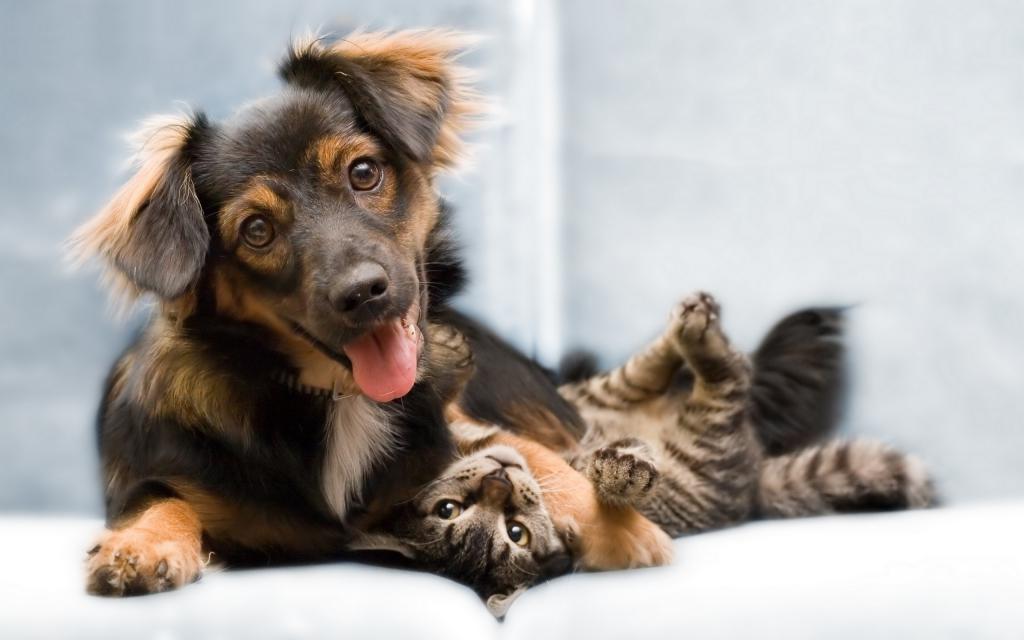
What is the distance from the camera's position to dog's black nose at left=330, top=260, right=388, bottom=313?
125 centimetres

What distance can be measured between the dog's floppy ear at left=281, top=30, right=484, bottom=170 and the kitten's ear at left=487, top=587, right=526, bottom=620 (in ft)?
2.12

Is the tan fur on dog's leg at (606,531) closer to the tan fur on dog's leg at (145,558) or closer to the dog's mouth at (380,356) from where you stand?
the dog's mouth at (380,356)

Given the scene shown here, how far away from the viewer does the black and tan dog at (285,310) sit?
4.29ft

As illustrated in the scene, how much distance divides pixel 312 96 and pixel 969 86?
1242mm

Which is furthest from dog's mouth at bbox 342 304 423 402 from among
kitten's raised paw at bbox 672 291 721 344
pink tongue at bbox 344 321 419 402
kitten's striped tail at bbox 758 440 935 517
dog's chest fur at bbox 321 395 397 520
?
kitten's striped tail at bbox 758 440 935 517

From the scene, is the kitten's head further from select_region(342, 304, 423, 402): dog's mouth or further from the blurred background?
the blurred background

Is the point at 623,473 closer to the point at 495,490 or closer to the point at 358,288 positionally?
the point at 495,490

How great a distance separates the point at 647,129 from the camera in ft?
6.71

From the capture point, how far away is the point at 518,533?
1.49 metres

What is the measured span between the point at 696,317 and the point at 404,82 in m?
0.64

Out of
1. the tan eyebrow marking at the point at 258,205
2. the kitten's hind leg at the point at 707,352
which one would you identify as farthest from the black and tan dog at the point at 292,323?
the kitten's hind leg at the point at 707,352

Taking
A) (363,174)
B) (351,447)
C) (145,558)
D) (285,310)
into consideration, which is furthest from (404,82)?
(145,558)

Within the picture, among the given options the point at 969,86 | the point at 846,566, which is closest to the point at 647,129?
the point at 969,86

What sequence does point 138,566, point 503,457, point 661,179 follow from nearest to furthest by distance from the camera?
point 138,566 < point 503,457 < point 661,179
